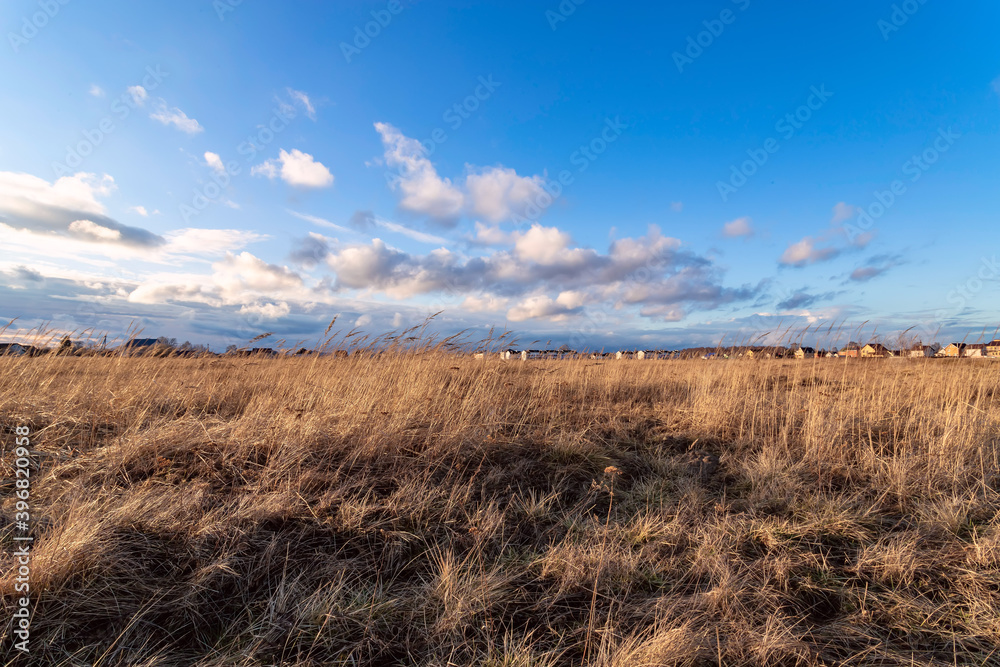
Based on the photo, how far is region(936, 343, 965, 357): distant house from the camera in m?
6.77

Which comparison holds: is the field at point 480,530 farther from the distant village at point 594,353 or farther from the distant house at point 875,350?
the distant house at point 875,350

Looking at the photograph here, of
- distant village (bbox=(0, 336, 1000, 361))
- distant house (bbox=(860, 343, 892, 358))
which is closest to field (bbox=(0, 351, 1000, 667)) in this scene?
distant village (bbox=(0, 336, 1000, 361))

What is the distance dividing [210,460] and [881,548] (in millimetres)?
4885

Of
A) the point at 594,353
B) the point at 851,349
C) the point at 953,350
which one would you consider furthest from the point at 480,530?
the point at 953,350

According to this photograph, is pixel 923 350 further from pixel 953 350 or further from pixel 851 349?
pixel 851 349

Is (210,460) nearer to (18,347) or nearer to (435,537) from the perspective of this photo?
(435,537)

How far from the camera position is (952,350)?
7414 millimetres

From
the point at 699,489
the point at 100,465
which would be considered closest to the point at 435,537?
the point at 699,489

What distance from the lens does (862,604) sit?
2.16m

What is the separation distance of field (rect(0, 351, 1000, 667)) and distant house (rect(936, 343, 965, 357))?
219 cm

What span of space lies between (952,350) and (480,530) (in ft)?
31.6

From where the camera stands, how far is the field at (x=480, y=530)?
6.15ft

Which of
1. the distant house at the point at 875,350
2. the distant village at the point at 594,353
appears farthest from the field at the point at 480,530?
the distant house at the point at 875,350

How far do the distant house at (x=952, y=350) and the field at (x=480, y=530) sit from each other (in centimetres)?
219
